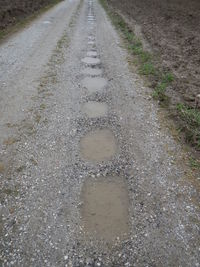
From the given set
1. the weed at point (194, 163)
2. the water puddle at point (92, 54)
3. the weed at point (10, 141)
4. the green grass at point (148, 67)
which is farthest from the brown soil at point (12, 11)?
the weed at point (194, 163)

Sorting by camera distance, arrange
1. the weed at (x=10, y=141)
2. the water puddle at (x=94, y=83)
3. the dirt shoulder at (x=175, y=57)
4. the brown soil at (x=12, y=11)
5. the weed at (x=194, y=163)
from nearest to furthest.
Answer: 1. the weed at (x=194, y=163)
2. the weed at (x=10, y=141)
3. the dirt shoulder at (x=175, y=57)
4. the water puddle at (x=94, y=83)
5. the brown soil at (x=12, y=11)

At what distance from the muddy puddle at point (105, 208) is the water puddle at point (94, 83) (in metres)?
3.05

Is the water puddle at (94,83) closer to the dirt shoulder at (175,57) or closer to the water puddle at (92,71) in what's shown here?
the water puddle at (92,71)

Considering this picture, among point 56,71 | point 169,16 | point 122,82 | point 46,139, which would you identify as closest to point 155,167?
point 46,139

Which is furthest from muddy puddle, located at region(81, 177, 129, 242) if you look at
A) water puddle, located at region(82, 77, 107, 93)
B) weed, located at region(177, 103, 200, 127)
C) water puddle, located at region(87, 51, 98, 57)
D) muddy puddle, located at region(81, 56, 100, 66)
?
water puddle, located at region(87, 51, 98, 57)

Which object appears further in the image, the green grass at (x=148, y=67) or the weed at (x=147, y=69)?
the weed at (x=147, y=69)

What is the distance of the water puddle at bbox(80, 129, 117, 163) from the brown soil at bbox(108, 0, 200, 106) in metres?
2.03

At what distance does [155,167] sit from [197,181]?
0.59 meters

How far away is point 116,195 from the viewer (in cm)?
297

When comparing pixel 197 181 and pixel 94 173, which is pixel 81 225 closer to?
pixel 94 173

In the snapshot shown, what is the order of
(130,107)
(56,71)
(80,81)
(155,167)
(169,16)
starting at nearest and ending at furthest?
1. (155,167)
2. (130,107)
3. (80,81)
4. (56,71)
5. (169,16)

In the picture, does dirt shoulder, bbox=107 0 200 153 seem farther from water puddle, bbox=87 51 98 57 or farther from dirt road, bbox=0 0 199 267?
water puddle, bbox=87 51 98 57

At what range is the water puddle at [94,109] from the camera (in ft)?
15.4

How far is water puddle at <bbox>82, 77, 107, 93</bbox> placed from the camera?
573 cm
